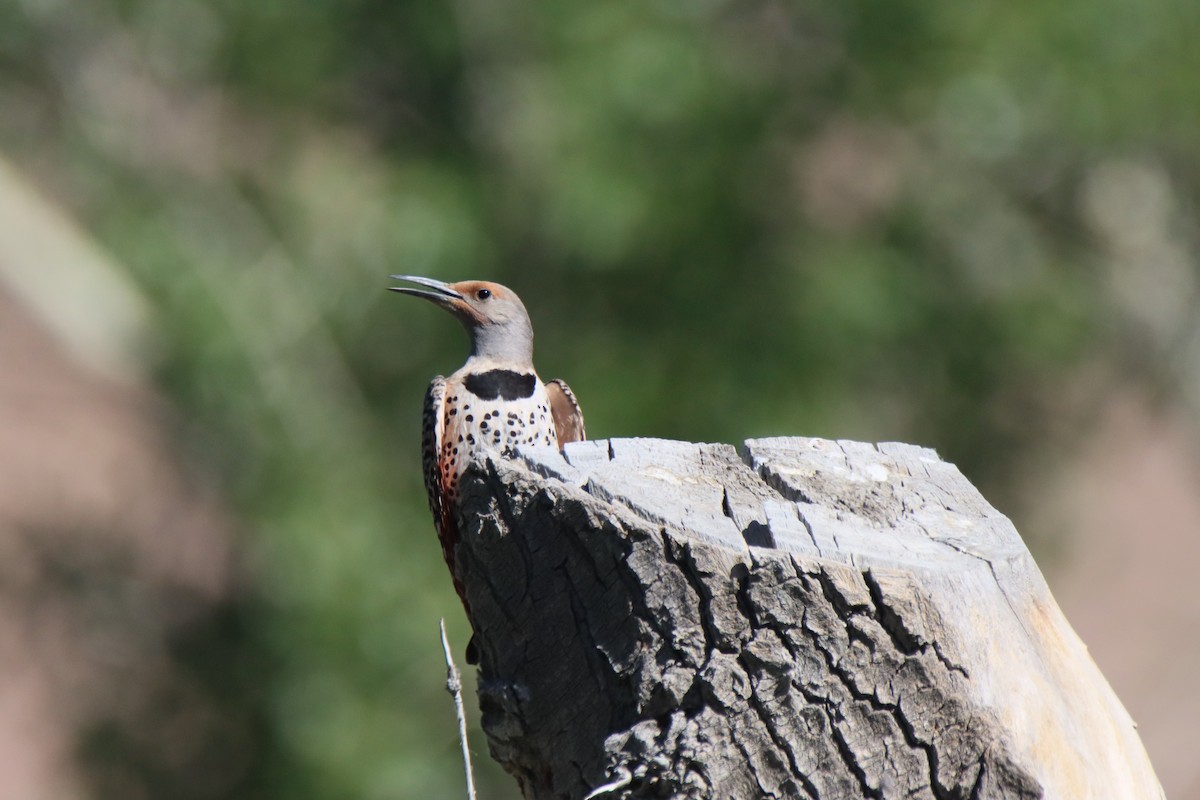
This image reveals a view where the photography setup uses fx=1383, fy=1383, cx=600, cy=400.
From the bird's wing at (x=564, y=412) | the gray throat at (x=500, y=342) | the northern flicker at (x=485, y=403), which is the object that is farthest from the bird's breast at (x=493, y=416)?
the gray throat at (x=500, y=342)

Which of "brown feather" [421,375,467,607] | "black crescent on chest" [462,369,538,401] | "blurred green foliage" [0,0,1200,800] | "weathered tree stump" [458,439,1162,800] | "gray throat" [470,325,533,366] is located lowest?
"weathered tree stump" [458,439,1162,800]

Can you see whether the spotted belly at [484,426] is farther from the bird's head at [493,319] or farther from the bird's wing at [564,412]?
the bird's head at [493,319]

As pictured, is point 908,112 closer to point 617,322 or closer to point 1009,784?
point 617,322

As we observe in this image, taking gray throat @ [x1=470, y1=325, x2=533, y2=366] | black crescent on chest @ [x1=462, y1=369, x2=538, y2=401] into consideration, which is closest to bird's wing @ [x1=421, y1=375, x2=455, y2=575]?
black crescent on chest @ [x1=462, y1=369, x2=538, y2=401]

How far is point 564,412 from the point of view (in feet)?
16.4

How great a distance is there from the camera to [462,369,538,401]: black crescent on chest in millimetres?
4770

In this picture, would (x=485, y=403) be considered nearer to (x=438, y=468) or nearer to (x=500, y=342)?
(x=438, y=468)

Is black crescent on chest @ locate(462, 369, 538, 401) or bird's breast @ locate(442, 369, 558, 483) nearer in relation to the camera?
bird's breast @ locate(442, 369, 558, 483)

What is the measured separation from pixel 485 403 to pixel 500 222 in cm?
417

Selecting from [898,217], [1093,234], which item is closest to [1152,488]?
[1093,234]

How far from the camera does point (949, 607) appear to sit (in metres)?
2.22

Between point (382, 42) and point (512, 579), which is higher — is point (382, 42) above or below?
above

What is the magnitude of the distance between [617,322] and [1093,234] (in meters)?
3.62

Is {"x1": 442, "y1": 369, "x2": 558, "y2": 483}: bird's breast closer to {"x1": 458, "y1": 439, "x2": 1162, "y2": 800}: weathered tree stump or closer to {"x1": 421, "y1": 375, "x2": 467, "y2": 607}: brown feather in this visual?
{"x1": 421, "y1": 375, "x2": 467, "y2": 607}: brown feather
